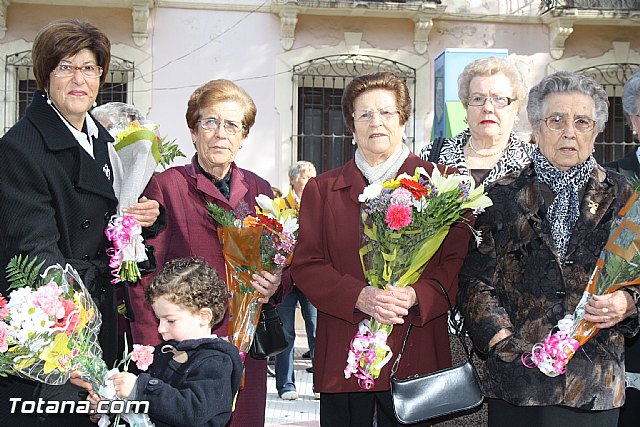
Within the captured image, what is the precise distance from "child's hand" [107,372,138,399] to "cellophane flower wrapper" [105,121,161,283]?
528mm

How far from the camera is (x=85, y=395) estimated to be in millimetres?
2875

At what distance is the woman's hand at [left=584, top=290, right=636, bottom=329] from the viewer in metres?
2.87

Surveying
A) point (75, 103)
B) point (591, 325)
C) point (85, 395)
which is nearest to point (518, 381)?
point (591, 325)

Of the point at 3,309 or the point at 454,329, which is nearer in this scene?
the point at 3,309

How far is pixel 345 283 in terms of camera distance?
11.0 feet

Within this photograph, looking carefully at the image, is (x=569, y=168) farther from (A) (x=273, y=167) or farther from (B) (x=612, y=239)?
(A) (x=273, y=167)

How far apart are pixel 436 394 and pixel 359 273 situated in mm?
582

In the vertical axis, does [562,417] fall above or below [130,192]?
below

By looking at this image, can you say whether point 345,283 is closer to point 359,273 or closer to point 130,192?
point 359,273

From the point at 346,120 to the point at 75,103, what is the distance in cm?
115

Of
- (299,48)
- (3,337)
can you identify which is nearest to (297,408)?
(3,337)

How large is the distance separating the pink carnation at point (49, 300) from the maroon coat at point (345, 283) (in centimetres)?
112

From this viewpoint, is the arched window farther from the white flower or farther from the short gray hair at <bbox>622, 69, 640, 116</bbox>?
the white flower

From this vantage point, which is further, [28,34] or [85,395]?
[28,34]
